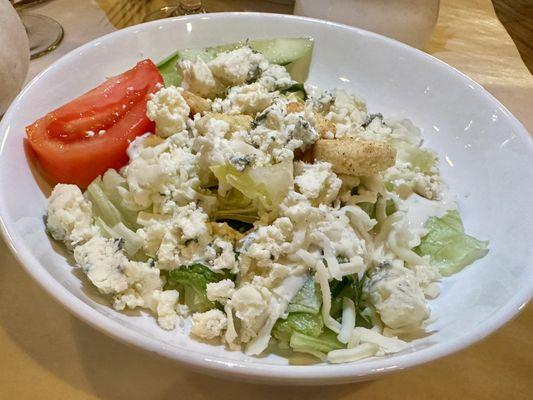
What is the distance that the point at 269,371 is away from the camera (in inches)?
33.9

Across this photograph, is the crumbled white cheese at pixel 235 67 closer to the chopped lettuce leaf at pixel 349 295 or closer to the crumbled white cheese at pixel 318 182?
the crumbled white cheese at pixel 318 182

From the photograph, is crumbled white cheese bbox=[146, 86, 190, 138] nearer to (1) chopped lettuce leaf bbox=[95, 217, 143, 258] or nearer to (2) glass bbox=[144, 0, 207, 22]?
(1) chopped lettuce leaf bbox=[95, 217, 143, 258]

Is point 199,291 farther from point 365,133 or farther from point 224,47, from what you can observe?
point 224,47

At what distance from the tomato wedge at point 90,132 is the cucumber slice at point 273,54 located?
221 millimetres

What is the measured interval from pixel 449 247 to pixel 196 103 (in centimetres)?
67

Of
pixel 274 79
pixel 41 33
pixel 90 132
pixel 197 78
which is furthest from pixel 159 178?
pixel 41 33

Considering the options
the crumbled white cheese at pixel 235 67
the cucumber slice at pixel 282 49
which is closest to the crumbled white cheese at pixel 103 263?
the crumbled white cheese at pixel 235 67

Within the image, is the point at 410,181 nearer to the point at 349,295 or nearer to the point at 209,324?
the point at 349,295

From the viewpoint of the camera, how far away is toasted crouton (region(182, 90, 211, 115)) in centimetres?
133

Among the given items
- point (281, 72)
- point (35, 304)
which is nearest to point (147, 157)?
point (35, 304)

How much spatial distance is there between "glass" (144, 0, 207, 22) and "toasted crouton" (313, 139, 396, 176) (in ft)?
4.15

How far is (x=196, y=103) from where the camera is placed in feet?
4.39

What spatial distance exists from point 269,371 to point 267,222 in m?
0.34

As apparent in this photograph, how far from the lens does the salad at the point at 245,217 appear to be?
1043mm
